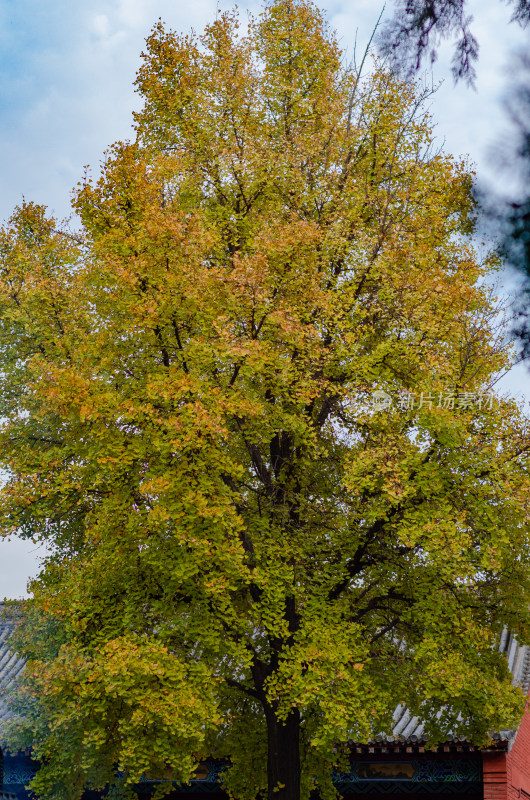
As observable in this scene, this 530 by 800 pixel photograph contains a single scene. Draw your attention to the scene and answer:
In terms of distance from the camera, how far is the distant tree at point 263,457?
10211mm

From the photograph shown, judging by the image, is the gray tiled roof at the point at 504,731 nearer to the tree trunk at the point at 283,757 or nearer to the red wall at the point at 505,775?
the red wall at the point at 505,775

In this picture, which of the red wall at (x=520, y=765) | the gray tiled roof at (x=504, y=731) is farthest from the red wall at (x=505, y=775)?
the gray tiled roof at (x=504, y=731)

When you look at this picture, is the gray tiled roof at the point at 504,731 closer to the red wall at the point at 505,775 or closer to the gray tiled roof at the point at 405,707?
the gray tiled roof at the point at 405,707

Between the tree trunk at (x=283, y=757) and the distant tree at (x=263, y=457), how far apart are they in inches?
2.1

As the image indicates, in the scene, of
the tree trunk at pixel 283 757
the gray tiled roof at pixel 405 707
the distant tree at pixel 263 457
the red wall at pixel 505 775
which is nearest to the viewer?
the distant tree at pixel 263 457

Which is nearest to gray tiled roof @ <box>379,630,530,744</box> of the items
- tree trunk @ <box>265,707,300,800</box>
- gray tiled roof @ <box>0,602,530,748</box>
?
gray tiled roof @ <box>0,602,530,748</box>

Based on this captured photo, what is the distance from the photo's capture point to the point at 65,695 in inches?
412

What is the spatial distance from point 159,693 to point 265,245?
6.39m

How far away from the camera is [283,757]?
1137 cm

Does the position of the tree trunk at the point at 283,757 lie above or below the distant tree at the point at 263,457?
below

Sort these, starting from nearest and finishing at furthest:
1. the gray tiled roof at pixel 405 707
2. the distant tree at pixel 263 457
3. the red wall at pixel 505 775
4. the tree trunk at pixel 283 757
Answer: the distant tree at pixel 263 457 → the tree trunk at pixel 283 757 → the red wall at pixel 505 775 → the gray tiled roof at pixel 405 707

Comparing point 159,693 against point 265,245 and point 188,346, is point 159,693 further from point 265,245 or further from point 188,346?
point 265,245

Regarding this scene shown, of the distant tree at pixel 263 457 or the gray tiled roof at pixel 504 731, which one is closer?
the distant tree at pixel 263 457

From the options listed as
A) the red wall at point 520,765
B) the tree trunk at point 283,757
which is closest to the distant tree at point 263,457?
the tree trunk at point 283,757
